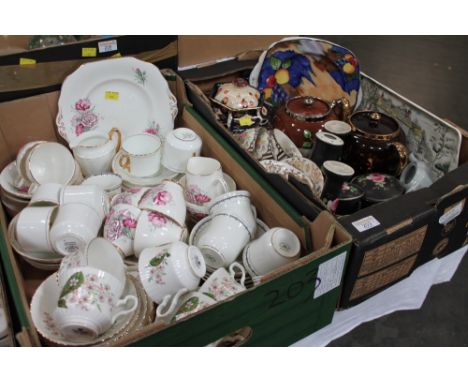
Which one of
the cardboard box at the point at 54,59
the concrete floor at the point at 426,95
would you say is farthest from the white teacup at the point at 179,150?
the concrete floor at the point at 426,95

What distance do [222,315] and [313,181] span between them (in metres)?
0.47

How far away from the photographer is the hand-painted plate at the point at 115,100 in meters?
1.24

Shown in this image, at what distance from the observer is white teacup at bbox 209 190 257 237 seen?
38.6 inches

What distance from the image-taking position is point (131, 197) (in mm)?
1002

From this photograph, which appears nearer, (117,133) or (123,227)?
(123,227)

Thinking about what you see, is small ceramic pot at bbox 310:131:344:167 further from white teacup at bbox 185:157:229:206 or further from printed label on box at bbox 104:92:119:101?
printed label on box at bbox 104:92:119:101

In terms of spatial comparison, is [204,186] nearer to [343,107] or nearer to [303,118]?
[303,118]

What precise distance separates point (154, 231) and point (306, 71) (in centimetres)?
83

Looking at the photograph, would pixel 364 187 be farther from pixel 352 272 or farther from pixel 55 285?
pixel 55 285

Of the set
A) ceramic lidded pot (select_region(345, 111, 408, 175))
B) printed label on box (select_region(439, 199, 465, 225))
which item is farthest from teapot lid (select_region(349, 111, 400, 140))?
printed label on box (select_region(439, 199, 465, 225))

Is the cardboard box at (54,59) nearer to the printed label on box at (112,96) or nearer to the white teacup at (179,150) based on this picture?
the printed label on box at (112,96)

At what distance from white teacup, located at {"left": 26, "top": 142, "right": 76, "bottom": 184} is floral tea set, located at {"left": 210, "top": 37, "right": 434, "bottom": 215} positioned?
441 millimetres

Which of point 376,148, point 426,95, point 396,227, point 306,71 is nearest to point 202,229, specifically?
point 396,227

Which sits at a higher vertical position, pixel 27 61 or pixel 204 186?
pixel 27 61
